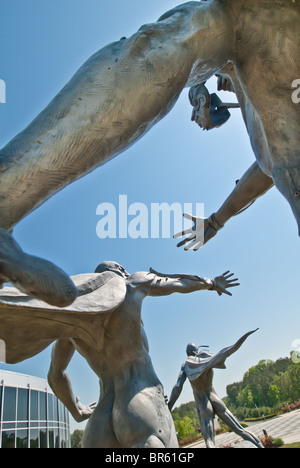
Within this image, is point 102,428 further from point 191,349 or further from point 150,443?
point 191,349

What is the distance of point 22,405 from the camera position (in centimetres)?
2042

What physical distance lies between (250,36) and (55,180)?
85 centimetres

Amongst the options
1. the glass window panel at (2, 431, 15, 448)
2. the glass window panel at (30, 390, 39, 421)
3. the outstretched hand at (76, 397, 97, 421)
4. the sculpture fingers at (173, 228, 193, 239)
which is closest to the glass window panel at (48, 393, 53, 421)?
the glass window panel at (30, 390, 39, 421)

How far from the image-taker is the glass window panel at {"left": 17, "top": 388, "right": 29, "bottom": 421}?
1977 centimetres

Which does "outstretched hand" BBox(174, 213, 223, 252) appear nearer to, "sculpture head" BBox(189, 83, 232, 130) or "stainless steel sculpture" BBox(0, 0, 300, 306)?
"sculpture head" BBox(189, 83, 232, 130)

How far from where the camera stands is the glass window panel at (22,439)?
18750 millimetres

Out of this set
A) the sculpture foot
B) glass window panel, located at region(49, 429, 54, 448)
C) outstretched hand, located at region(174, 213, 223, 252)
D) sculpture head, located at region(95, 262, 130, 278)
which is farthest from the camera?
glass window panel, located at region(49, 429, 54, 448)

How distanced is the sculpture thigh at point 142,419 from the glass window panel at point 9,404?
1756cm

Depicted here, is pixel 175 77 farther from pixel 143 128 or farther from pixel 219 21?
pixel 219 21

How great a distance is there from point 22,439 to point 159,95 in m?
22.7

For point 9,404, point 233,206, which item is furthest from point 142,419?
point 9,404

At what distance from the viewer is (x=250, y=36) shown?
1.16 meters

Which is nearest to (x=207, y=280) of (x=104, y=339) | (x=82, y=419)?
(x=104, y=339)

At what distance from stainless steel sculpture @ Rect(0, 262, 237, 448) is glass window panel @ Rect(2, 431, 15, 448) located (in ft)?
52.9
